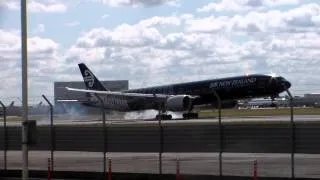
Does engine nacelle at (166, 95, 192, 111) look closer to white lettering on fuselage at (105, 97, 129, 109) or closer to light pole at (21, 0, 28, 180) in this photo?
white lettering on fuselage at (105, 97, 129, 109)

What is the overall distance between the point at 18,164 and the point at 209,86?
37680mm

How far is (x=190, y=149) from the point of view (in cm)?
1905

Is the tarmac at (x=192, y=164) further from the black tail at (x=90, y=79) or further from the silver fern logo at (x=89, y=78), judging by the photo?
the silver fern logo at (x=89, y=78)

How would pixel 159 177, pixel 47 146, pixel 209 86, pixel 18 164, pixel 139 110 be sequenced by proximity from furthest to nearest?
pixel 139 110 → pixel 209 86 → pixel 18 164 → pixel 47 146 → pixel 159 177

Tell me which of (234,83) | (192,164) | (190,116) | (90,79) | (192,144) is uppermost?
(90,79)

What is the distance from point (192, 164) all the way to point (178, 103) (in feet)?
119

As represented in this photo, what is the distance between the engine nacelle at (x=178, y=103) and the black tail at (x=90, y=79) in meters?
19.3

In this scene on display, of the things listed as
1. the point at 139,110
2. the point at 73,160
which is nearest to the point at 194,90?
the point at 139,110

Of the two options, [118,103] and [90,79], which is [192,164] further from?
[90,79]

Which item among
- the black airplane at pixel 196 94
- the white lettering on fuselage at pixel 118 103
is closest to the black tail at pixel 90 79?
the black airplane at pixel 196 94

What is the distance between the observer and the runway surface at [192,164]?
2033cm

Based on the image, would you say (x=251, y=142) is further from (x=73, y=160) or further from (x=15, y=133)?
(x=73, y=160)

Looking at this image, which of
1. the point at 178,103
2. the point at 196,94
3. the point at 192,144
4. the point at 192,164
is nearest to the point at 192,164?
the point at 192,164

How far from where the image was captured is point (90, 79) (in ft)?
258
